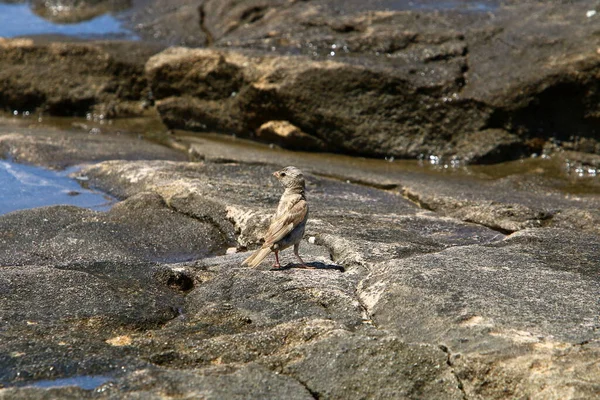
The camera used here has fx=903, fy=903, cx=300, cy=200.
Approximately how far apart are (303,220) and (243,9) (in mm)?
7758

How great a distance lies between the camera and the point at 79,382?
383 centimetres

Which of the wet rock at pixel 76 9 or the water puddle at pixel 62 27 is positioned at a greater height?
the wet rock at pixel 76 9

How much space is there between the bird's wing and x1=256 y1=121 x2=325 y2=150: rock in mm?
4618

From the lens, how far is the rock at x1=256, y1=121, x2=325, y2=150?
10047 millimetres

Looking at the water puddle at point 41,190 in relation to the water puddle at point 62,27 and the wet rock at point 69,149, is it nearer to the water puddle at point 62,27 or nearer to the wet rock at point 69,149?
the wet rock at point 69,149

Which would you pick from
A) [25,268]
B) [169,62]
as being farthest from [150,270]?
[169,62]

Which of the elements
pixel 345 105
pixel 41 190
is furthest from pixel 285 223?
pixel 345 105

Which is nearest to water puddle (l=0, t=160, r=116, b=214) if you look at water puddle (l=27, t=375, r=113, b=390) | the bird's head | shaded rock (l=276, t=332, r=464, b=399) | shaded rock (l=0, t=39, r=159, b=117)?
the bird's head

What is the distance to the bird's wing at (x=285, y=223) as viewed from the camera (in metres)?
5.26

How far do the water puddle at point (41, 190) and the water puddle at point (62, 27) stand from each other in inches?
194

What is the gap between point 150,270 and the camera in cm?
529

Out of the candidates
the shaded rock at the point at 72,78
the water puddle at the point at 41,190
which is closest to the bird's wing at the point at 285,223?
the water puddle at the point at 41,190

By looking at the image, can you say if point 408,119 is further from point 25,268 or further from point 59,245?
point 25,268

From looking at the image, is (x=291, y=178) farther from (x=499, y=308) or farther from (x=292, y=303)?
(x=499, y=308)
